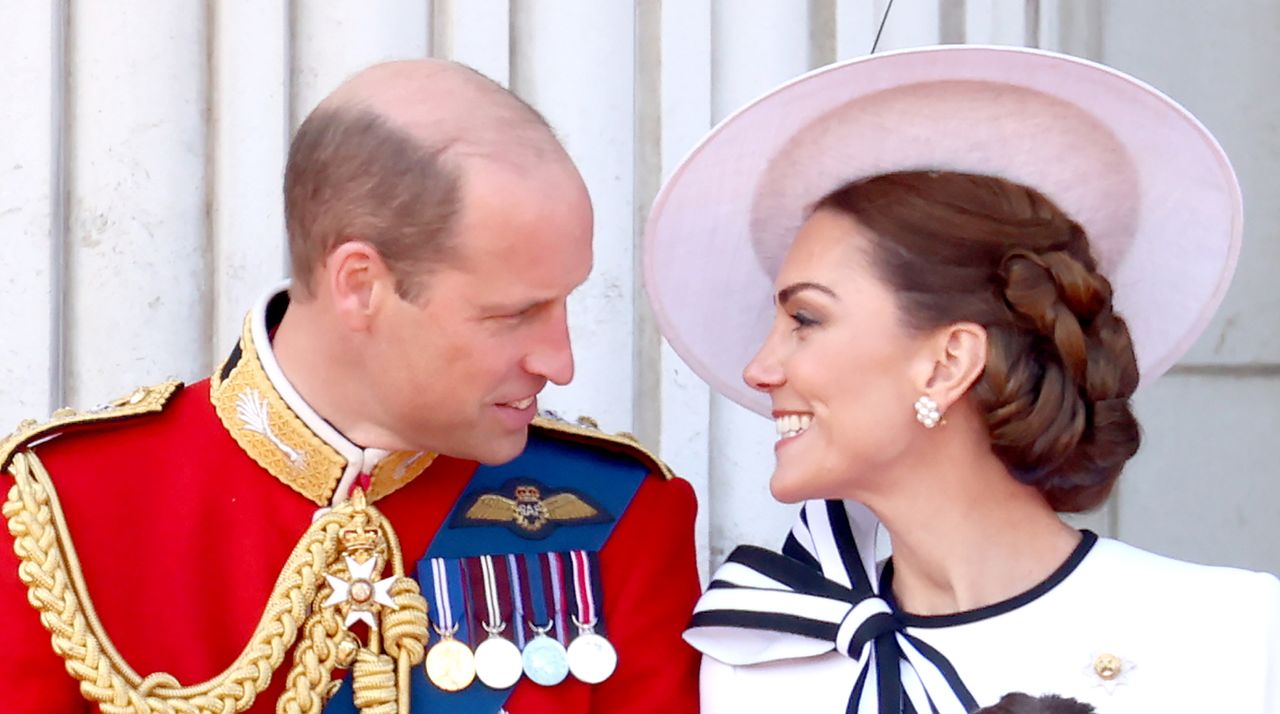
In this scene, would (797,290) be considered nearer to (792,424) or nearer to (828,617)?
(792,424)

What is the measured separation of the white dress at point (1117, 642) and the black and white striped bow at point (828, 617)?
1 centimetres

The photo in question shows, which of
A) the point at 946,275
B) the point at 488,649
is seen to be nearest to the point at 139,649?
the point at 488,649

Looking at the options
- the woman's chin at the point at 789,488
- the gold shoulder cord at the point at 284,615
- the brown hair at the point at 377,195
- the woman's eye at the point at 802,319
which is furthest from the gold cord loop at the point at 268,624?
the woman's eye at the point at 802,319

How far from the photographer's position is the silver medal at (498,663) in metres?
2.21

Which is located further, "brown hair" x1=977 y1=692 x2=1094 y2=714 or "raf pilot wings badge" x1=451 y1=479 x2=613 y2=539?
"raf pilot wings badge" x1=451 y1=479 x2=613 y2=539

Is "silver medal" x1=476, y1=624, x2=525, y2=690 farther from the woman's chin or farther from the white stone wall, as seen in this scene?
the white stone wall

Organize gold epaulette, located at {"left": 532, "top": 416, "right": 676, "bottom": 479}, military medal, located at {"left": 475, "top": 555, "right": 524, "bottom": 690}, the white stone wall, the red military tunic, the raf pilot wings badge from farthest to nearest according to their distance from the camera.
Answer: the white stone wall < gold epaulette, located at {"left": 532, "top": 416, "right": 676, "bottom": 479} < the raf pilot wings badge < military medal, located at {"left": 475, "top": 555, "right": 524, "bottom": 690} < the red military tunic

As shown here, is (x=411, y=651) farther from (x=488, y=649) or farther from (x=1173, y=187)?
(x=1173, y=187)

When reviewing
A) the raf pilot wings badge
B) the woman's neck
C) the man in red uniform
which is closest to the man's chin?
the man in red uniform

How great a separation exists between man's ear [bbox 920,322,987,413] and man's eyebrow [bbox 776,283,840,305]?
0.42ft

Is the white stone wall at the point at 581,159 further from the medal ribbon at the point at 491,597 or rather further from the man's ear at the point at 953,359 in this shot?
the man's ear at the point at 953,359

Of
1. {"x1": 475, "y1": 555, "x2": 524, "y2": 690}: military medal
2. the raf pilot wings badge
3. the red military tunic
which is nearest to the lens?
the red military tunic

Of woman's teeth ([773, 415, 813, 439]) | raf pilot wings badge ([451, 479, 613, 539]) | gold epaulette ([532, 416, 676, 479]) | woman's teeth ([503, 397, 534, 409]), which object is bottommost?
raf pilot wings badge ([451, 479, 613, 539])

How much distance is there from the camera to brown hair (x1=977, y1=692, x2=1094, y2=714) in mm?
1968
